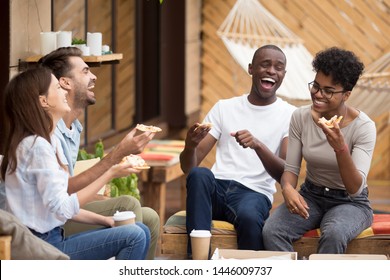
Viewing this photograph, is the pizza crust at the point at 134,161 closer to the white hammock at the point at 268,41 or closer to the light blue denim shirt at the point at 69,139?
the light blue denim shirt at the point at 69,139

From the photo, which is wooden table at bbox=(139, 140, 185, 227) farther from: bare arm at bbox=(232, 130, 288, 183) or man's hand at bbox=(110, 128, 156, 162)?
man's hand at bbox=(110, 128, 156, 162)

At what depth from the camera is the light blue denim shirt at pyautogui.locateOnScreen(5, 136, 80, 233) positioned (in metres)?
3.18

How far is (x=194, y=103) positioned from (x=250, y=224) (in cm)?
456

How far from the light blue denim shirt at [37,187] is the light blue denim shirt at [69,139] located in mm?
375

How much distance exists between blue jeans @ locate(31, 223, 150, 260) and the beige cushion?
0.27 m

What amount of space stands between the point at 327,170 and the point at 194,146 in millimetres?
555

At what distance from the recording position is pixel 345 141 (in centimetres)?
378

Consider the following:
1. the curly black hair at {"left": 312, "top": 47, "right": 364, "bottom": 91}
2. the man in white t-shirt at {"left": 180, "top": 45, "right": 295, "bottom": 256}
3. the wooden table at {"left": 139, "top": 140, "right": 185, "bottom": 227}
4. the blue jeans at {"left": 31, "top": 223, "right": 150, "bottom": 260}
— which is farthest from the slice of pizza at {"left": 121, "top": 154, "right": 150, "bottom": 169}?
the wooden table at {"left": 139, "top": 140, "right": 185, "bottom": 227}

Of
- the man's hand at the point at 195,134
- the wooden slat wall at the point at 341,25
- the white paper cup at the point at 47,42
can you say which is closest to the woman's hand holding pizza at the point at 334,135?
the man's hand at the point at 195,134

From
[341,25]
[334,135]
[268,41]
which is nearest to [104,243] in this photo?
[334,135]

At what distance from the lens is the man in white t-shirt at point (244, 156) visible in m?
3.84

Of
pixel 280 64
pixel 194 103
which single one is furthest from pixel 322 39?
pixel 280 64
